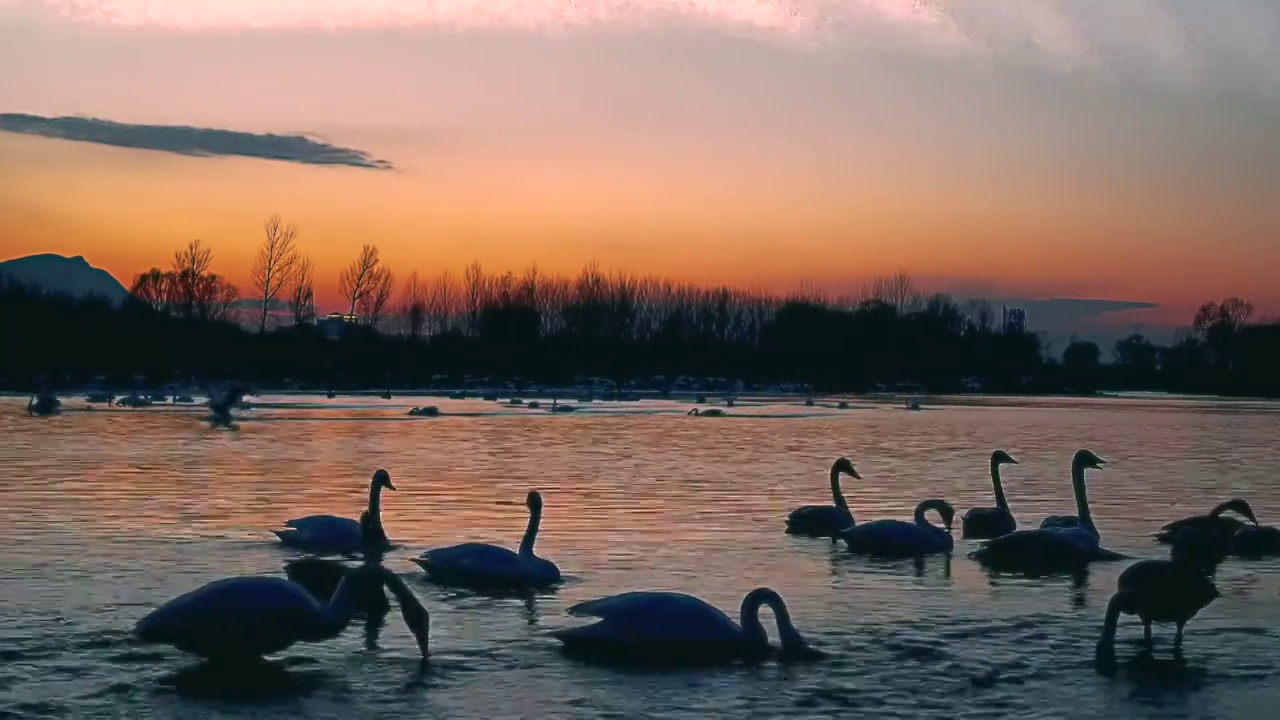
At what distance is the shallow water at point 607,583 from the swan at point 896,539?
0.78 feet

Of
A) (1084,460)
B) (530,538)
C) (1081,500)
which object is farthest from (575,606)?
(1084,460)

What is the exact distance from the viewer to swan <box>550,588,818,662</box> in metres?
8.52

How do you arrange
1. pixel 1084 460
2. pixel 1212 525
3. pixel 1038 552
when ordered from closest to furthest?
pixel 1038 552
pixel 1212 525
pixel 1084 460

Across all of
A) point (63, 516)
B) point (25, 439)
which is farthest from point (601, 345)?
point (63, 516)

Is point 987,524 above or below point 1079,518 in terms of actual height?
below

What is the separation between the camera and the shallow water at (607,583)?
7.68 metres

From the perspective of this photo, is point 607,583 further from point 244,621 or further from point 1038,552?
point 1038,552

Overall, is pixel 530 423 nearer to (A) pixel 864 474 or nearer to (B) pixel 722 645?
(A) pixel 864 474

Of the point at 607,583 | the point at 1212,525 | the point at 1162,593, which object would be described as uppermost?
the point at 1212,525

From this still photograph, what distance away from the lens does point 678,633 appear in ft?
27.9

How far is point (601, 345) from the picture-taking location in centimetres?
11425

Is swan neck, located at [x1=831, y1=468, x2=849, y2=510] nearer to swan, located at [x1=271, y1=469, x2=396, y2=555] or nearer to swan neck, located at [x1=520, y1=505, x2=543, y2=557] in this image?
swan neck, located at [x1=520, y1=505, x2=543, y2=557]

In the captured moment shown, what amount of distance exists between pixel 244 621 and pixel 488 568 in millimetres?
2932

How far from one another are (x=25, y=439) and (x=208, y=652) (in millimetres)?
23219
